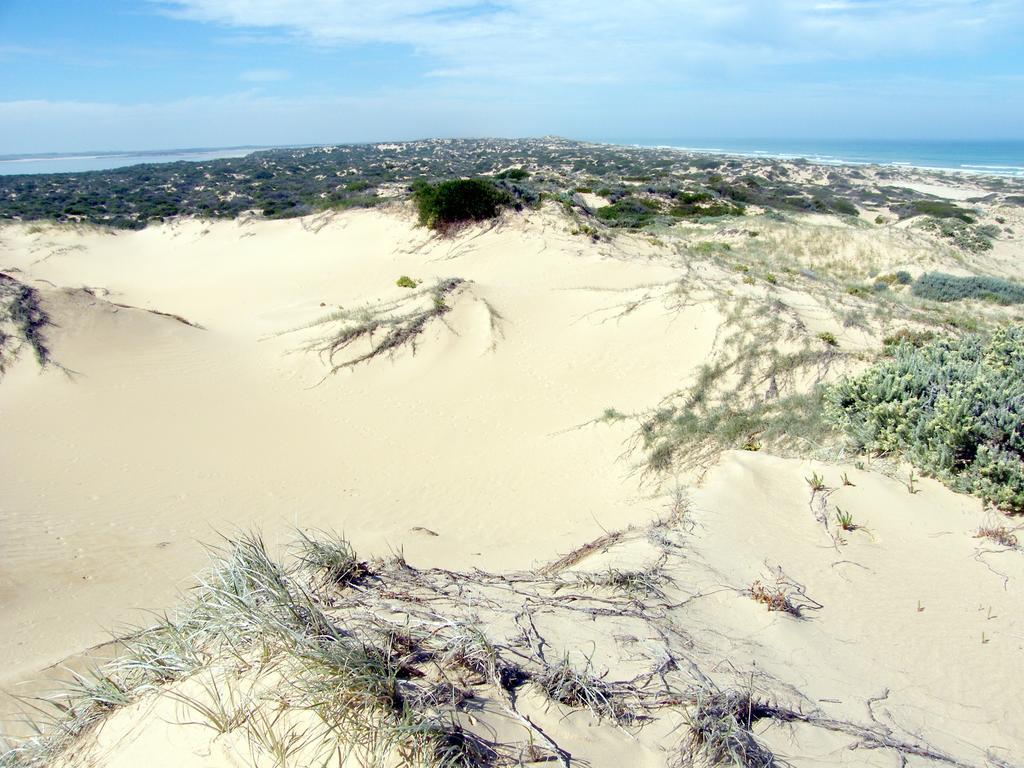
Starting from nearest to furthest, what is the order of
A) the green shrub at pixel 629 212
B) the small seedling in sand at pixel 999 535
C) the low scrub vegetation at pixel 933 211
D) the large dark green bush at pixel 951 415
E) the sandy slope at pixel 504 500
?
the sandy slope at pixel 504 500, the small seedling in sand at pixel 999 535, the large dark green bush at pixel 951 415, the green shrub at pixel 629 212, the low scrub vegetation at pixel 933 211

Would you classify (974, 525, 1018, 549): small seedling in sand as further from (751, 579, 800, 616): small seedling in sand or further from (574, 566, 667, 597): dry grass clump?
(574, 566, 667, 597): dry grass clump

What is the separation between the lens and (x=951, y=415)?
5.24 metres

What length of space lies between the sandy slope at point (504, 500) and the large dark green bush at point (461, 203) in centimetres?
367

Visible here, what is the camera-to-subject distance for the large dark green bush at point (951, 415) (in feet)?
16.3

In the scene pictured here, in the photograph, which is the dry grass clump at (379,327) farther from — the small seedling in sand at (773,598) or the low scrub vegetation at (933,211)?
the low scrub vegetation at (933,211)

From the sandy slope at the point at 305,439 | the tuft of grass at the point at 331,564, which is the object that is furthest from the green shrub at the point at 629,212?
the tuft of grass at the point at 331,564

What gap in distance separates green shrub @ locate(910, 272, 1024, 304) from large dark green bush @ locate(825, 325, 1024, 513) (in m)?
10.8

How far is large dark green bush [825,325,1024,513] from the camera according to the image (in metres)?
4.97

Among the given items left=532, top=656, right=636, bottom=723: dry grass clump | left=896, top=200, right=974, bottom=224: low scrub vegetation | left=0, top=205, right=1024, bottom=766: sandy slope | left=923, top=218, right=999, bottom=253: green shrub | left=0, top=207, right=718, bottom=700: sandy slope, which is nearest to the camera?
left=532, top=656, right=636, bottom=723: dry grass clump

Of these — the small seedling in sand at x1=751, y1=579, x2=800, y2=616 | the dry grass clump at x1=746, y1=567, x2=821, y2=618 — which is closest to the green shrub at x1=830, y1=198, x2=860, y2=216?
the dry grass clump at x1=746, y1=567, x2=821, y2=618

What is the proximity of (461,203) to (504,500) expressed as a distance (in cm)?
1473

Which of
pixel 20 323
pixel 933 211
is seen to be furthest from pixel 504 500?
pixel 933 211

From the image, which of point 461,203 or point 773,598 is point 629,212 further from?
point 773,598

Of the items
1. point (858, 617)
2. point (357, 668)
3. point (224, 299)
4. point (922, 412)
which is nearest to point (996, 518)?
point (922, 412)
